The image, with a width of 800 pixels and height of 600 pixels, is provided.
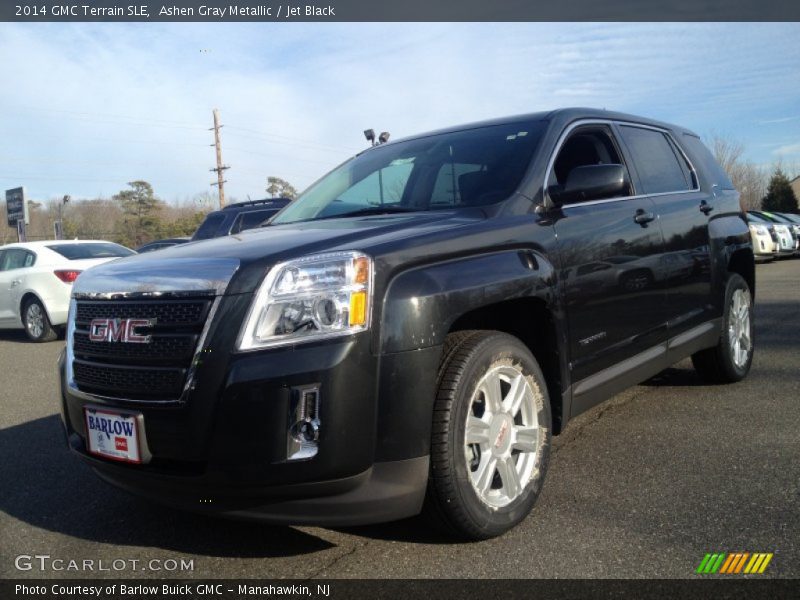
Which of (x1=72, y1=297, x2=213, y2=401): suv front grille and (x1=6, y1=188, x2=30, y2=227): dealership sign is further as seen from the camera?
(x1=6, y1=188, x2=30, y2=227): dealership sign

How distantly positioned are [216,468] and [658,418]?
3.01 metres

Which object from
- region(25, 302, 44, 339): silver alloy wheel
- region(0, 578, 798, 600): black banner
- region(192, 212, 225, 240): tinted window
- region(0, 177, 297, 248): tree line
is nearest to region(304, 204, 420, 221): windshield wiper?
region(0, 578, 798, 600): black banner

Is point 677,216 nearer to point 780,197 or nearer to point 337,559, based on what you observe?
point 337,559

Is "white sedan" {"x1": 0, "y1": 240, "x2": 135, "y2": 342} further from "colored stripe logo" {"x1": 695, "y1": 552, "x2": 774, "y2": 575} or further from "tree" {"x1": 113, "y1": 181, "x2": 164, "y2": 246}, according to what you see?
"tree" {"x1": 113, "y1": 181, "x2": 164, "y2": 246}

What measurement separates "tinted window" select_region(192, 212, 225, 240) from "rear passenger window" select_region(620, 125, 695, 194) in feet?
25.2

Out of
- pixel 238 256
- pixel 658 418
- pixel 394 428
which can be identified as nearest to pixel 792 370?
pixel 658 418

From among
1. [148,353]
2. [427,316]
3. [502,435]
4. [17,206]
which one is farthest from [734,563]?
[17,206]

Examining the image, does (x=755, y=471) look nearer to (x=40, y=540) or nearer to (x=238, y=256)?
(x=238, y=256)

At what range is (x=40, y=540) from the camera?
9.70ft

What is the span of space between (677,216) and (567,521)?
7.31ft

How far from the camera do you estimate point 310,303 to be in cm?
237

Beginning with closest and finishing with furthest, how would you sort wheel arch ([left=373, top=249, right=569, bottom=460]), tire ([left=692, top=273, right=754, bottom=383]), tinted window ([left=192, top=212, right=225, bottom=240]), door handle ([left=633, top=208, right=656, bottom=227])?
wheel arch ([left=373, top=249, right=569, bottom=460]), door handle ([left=633, top=208, right=656, bottom=227]), tire ([left=692, top=273, right=754, bottom=383]), tinted window ([left=192, top=212, right=225, bottom=240])

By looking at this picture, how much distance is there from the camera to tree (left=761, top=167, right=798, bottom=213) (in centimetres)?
4725

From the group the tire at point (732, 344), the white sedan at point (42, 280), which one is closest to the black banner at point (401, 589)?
the tire at point (732, 344)
